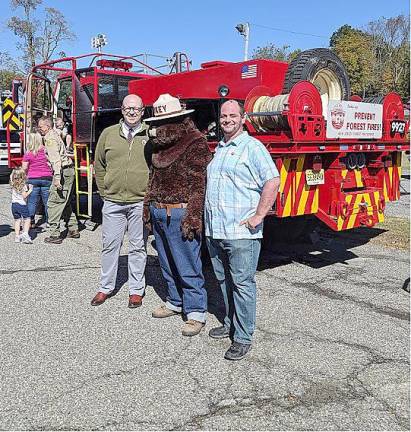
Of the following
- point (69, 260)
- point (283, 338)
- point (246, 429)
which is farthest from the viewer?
point (69, 260)

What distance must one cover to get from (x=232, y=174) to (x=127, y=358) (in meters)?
1.56

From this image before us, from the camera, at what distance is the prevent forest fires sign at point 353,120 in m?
5.79

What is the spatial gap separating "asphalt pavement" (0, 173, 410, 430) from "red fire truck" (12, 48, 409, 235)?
88 centimetres

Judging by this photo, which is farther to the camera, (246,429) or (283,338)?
(283,338)

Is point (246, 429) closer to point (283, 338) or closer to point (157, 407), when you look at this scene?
point (157, 407)

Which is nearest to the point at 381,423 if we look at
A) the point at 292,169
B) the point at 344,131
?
the point at 292,169

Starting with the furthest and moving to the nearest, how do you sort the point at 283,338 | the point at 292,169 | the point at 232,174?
the point at 292,169 < the point at 283,338 < the point at 232,174

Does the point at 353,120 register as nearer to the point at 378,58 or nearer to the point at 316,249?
the point at 316,249

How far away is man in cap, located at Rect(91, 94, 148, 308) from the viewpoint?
4879 mm

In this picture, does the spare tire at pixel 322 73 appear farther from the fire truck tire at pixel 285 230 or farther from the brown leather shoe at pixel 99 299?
the brown leather shoe at pixel 99 299

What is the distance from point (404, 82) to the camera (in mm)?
43750

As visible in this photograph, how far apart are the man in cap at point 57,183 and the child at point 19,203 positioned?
33 centimetres

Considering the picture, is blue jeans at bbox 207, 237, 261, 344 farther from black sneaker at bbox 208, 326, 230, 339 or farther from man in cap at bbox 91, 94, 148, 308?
man in cap at bbox 91, 94, 148, 308

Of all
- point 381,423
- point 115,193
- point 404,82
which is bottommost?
point 381,423
